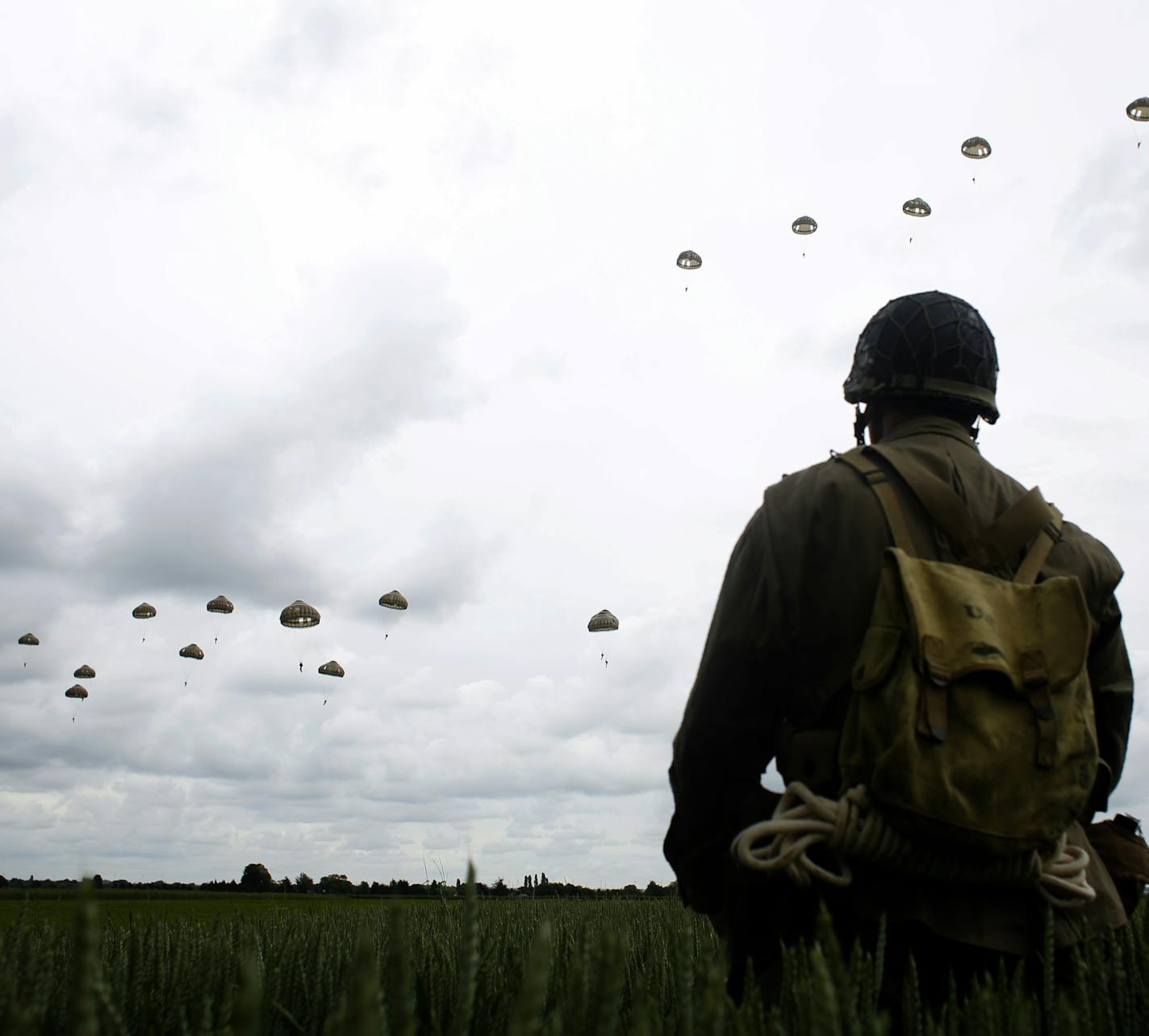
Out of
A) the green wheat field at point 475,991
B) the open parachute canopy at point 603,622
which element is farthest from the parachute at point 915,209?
the green wheat field at point 475,991

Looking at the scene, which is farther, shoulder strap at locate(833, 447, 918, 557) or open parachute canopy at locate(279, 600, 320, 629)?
open parachute canopy at locate(279, 600, 320, 629)

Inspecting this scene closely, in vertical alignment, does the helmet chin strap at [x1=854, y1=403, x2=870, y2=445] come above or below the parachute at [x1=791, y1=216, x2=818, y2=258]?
below

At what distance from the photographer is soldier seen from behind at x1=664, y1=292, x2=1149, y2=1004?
3072mm

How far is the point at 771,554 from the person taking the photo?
360 centimetres

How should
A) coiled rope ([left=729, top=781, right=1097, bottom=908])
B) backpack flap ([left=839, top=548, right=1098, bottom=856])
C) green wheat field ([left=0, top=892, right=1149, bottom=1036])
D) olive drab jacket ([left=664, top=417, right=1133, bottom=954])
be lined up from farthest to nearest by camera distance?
olive drab jacket ([left=664, top=417, right=1133, bottom=954]) → coiled rope ([left=729, top=781, right=1097, bottom=908]) → backpack flap ([left=839, top=548, right=1098, bottom=856]) → green wheat field ([left=0, top=892, right=1149, bottom=1036])

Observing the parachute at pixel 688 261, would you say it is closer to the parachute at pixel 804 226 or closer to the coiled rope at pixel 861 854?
the parachute at pixel 804 226

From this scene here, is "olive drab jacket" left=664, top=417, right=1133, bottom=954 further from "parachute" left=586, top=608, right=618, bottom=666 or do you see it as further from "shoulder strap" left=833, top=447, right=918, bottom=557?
"parachute" left=586, top=608, right=618, bottom=666

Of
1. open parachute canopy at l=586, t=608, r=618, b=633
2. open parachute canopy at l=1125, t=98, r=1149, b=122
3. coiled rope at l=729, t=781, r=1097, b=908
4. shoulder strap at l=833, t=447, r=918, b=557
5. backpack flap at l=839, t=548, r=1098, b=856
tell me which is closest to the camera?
backpack flap at l=839, t=548, r=1098, b=856

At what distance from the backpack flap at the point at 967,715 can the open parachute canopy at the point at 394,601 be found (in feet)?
145

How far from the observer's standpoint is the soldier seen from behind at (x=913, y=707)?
121 inches

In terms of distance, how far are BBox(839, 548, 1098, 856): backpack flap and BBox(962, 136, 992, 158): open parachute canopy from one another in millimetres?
37520

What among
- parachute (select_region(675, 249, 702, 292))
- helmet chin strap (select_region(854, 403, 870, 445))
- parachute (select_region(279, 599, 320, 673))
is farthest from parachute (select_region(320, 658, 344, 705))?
helmet chin strap (select_region(854, 403, 870, 445))

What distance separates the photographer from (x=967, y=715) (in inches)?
121

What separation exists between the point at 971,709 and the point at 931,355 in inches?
61.4
